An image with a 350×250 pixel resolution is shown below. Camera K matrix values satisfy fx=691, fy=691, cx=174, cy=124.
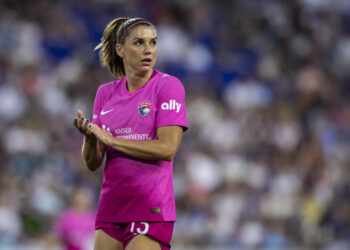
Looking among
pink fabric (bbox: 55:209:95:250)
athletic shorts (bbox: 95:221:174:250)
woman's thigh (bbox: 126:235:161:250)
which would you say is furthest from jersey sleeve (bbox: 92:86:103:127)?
pink fabric (bbox: 55:209:95:250)

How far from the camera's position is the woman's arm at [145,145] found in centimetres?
402

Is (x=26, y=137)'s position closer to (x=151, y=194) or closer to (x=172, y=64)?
(x=172, y=64)

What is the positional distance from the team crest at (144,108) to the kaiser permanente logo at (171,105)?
0.08 metres

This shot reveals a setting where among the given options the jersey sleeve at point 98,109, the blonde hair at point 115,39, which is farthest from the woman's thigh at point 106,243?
the blonde hair at point 115,39

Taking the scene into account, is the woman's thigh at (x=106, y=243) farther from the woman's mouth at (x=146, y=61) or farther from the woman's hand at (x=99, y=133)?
the woman's mouth at (x=146, y=61)

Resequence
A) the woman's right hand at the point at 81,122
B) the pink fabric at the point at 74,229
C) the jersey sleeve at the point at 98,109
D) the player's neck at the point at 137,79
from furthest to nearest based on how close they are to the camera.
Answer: the pink fabric at the point at 74,229, the jersey sleeve at the point at 98,109, the player's neck at the point at 137,79, the woman's right hand at the point at 81,122

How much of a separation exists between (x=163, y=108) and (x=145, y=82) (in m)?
0.28

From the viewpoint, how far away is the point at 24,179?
1094 cm

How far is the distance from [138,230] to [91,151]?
0.61 meters

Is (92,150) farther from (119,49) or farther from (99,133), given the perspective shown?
(119,49)

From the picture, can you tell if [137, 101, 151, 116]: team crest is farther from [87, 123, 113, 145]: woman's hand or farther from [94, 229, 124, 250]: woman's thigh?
[94, 229, 124, 250]: woman's thigh

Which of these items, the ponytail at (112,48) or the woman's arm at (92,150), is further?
the ponytail at (112,48)

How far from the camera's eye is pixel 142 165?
416cm

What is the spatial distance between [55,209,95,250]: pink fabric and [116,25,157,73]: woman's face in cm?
530
